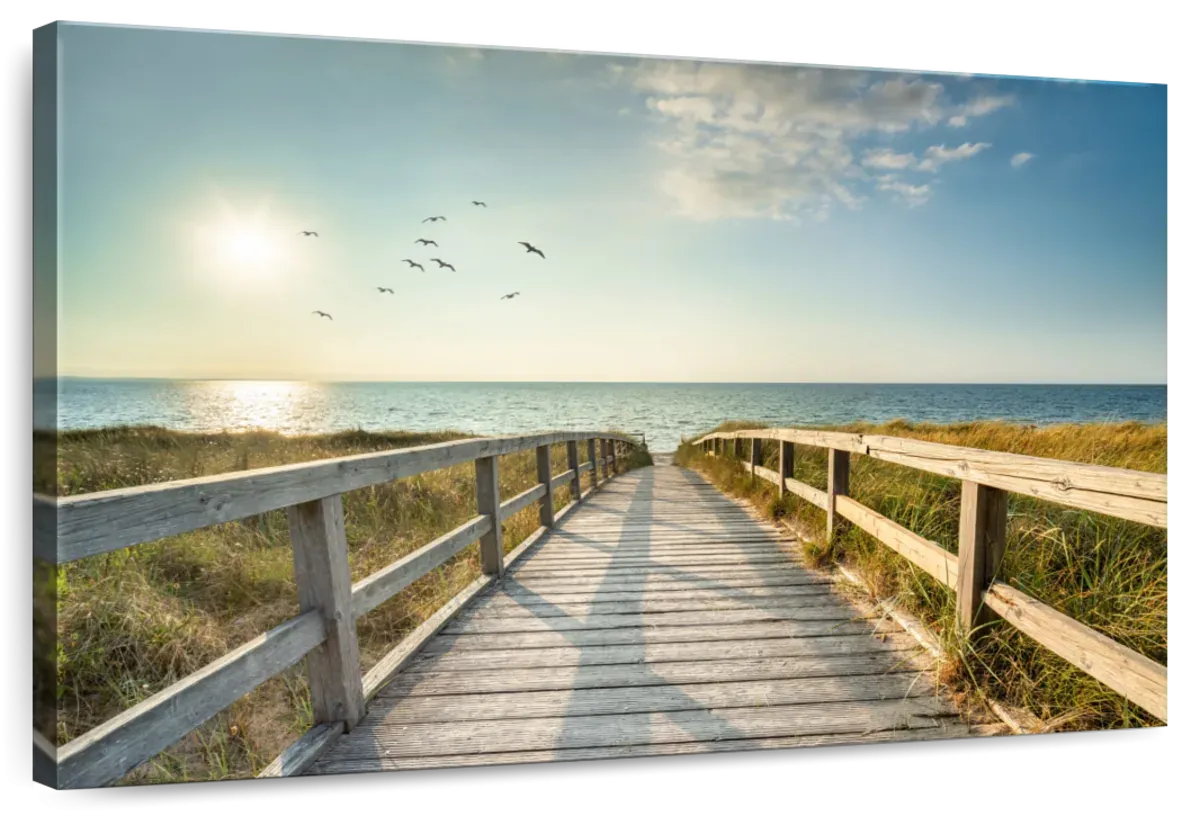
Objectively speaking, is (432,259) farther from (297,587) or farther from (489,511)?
(297,587)

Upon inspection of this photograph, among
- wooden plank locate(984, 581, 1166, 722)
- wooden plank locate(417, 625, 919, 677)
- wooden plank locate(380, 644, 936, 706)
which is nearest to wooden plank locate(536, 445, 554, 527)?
wooden plank locate(417, 625, 919, 677)

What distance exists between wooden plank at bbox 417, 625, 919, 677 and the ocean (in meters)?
1.20

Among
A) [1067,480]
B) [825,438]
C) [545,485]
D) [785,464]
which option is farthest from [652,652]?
[785,464]

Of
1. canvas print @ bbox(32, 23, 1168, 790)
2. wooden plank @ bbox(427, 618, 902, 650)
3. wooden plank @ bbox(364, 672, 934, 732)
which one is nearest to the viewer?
canvas print @ bbox(32, 23, 1168, 790)

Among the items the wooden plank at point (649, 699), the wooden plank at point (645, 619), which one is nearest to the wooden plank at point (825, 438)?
the wooden plank at point (645, 619)

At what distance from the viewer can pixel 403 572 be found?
1.92 m

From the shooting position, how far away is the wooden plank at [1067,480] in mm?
1214

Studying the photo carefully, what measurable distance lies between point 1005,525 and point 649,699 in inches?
48.8

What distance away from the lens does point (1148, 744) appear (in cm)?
148

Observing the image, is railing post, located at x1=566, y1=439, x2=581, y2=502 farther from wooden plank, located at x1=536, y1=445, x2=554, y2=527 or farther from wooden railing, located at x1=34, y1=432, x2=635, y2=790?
wooden railing, located at x1=34, y1=432, x2=635, y2=790

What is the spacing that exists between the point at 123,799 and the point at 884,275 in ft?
15.7

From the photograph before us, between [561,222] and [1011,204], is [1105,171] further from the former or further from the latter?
[561,222]

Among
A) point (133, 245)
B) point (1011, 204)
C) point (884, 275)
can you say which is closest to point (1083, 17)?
point (1011, 204)

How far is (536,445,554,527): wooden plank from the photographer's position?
4113 mm
